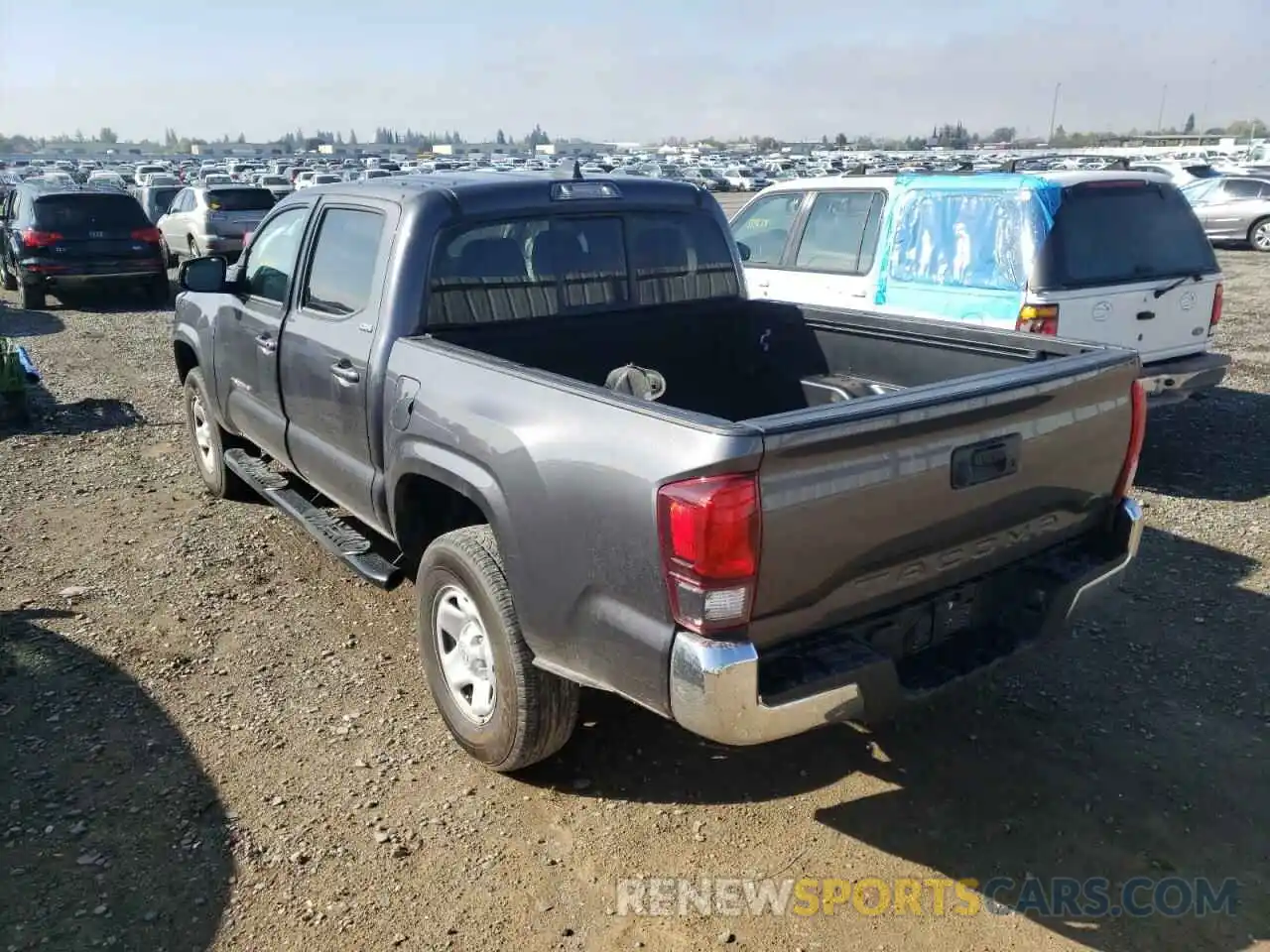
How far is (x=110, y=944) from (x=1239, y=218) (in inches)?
900

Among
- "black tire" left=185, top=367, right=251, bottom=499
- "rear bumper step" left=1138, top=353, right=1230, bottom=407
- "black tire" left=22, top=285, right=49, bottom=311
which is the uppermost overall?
"rear bumper step" left=1138, top=353, right=1230, bottom=407

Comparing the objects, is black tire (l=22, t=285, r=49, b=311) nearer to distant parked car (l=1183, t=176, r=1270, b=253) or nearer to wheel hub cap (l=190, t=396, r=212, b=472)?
wheel hub cap (l=190, t=396, r=212, b=472)

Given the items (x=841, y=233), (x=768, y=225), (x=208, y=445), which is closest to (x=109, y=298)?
(x=208, y=445)

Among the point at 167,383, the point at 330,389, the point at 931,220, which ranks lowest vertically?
the point at 167,383

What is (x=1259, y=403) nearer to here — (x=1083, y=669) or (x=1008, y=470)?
(x=1083, y=669)

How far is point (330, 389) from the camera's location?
4219mm

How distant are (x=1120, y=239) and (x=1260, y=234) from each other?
16.9m

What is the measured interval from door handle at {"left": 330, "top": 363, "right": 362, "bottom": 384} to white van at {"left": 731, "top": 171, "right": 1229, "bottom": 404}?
3.33 meters

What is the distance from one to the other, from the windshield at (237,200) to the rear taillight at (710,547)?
16777 mm

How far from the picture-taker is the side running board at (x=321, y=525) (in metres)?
3.98

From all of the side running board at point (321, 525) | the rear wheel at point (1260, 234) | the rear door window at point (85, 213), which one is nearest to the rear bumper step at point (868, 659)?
the side running board at point (321, 525)

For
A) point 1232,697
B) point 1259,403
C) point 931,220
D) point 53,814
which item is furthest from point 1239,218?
point 53,814

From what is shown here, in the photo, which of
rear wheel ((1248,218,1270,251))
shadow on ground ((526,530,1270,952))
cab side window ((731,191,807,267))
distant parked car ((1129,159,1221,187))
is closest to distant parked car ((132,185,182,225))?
cab side window ((731,191,807,267))

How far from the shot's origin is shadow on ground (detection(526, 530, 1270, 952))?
3.04 metres
